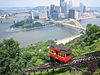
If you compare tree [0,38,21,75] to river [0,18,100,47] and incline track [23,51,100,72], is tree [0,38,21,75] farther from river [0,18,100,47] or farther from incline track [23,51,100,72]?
river [0,18,100,47]

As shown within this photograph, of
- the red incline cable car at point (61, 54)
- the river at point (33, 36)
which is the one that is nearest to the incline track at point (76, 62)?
the red incline cable car at point (61, 54)

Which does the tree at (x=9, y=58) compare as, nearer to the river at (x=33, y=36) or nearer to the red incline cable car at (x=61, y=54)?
the red incline cable car at (x=61, y=54)

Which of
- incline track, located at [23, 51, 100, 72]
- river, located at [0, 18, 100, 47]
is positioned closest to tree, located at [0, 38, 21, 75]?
incline track, located at [23, 51, 100, 72]

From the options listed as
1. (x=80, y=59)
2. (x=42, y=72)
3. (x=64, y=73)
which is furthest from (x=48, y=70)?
(x=80, y=59)

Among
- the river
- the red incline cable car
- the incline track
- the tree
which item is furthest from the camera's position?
the river

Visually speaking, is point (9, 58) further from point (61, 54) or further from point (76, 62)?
point (76, 62)

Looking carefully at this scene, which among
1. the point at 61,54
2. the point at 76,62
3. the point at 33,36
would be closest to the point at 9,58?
the point at 61,54

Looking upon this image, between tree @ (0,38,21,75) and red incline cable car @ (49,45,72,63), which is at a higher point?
tree @ (0,38,21,75)

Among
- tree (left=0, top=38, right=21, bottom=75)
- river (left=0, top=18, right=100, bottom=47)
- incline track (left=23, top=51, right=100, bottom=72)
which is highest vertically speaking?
tree (left=0, top=38, right=21, bottom=75)

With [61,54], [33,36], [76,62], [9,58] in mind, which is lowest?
[33,36]
